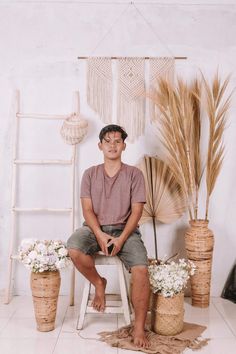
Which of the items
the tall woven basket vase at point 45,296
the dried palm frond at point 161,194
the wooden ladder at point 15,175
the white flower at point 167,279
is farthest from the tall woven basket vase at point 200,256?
the tall woven basket vase at point 45,296

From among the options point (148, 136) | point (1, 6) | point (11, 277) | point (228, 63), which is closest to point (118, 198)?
point (148, 136)

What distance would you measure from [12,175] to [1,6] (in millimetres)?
1383

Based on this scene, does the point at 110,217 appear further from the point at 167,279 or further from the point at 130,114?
the point at 130,114

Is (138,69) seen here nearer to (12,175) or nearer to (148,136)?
(148,136)

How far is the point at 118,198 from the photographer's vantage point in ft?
10.7

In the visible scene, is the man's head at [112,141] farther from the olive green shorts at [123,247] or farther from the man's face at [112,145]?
the olive green shorts at [123,247]

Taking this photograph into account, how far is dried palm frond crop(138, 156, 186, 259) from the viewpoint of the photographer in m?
3.69

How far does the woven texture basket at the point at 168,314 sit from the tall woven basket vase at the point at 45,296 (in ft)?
2.22

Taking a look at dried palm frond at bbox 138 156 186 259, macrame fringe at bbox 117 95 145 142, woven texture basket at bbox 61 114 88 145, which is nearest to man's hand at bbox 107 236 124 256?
dried palm frond at bbox 138 156 186 259

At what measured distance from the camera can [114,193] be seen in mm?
3279

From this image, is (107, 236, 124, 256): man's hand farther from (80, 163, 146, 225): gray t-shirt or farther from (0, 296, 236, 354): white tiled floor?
(0, 296, 236, 354): white tiled floor

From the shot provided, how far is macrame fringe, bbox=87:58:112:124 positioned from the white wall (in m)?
0.05

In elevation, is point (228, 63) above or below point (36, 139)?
above

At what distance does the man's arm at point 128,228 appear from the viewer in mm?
3045
